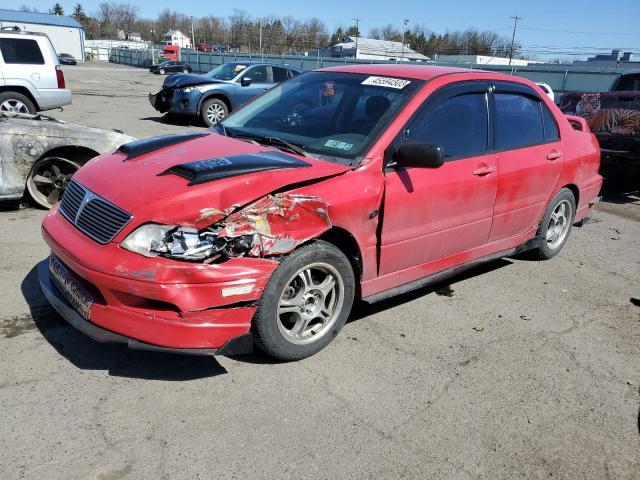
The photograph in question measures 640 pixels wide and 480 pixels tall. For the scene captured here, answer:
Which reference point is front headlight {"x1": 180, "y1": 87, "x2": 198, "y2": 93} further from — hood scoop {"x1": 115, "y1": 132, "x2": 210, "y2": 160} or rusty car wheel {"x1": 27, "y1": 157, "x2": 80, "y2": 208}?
hood scoop {"x1": 115, "y1": 132, "x2": 210, "y2": 160}

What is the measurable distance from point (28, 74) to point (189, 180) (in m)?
10.0

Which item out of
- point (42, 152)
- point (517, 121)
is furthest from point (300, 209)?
point (42, 152)

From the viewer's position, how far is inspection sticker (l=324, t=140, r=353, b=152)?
3.57 metres

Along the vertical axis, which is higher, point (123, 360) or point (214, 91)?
point (214, 91)

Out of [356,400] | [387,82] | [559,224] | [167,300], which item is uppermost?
[387,82]

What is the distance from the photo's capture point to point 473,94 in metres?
4.21

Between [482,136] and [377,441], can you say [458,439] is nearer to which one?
[377,441]

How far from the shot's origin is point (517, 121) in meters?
4.58

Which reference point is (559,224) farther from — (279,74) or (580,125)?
(279,74)

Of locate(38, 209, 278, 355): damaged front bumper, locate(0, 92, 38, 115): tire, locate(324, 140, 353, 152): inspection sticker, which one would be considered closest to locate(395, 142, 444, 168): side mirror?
locate(324, 140, 353, 152): inspection sticker

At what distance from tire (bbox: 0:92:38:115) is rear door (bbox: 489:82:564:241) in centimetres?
989

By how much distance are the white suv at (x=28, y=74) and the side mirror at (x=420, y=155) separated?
32.7 feet

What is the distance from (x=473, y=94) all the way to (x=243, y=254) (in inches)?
94.6


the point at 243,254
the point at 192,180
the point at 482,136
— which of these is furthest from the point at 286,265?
the point at 482,136
